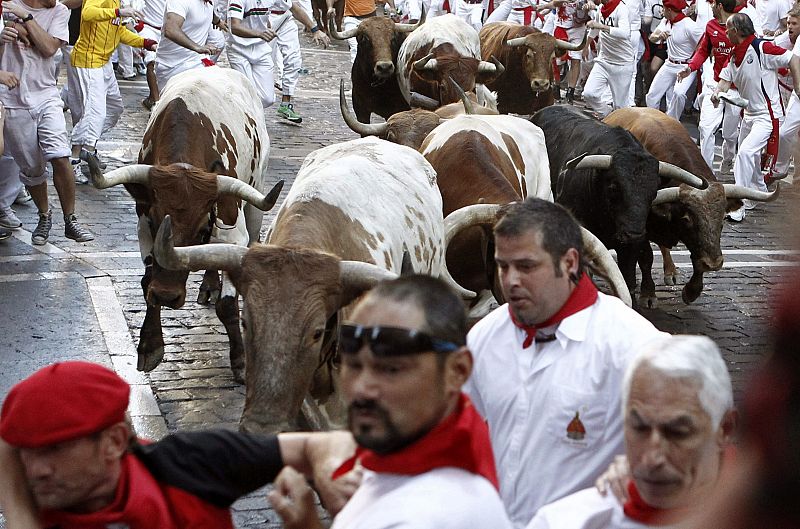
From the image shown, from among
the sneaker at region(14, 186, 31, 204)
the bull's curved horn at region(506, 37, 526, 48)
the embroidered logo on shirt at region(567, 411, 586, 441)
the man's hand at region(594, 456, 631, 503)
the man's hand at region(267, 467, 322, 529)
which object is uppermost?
the man's hand at region(267, 467, 322, 529)

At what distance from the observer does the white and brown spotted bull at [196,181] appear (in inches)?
302

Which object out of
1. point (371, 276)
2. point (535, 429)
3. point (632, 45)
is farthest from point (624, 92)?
point (535, 429)

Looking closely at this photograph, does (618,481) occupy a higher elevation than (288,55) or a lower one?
higher

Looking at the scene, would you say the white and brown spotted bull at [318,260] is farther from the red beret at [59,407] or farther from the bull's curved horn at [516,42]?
the bull's curved horn at [516,42]

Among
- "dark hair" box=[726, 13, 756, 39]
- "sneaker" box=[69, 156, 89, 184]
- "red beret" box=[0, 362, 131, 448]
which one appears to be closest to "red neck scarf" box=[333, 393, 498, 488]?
"red beret" box=[0, 362, 131, 448]

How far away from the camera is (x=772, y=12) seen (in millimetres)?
18406

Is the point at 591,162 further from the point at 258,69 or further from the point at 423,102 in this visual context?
the point at 258,69

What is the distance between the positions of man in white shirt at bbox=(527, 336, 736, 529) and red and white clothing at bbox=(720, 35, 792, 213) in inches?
498

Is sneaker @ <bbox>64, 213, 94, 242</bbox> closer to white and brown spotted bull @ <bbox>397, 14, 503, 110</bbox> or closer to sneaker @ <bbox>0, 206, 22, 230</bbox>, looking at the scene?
sneaker @ <bbox>0, 206, 22, 230</bbox>

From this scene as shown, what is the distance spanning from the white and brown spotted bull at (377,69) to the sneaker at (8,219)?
562 centimetres

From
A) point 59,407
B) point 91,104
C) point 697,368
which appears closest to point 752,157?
point 91,104

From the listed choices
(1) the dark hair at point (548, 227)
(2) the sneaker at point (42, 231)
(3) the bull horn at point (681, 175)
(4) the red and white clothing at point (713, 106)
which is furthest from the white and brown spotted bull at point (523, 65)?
(1) the dark hair at point (548, 227)

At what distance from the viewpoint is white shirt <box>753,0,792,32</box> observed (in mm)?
18359

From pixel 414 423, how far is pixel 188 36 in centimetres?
1268
